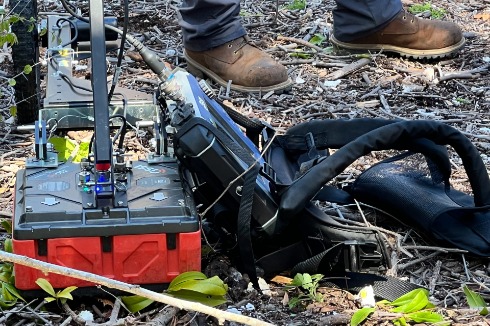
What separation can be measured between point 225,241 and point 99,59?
59cm

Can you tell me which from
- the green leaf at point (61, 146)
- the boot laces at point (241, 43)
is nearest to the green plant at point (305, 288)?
the green leaf at point (61, 146)

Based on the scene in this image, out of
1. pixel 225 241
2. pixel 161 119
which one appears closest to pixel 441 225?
pixel 225 241

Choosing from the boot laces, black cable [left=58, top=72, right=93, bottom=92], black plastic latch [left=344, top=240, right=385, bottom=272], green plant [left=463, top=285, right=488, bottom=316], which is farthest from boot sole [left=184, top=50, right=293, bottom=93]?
green plant [left=463, top=285, right=488, bottom=316]

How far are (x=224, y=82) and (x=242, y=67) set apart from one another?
107mm

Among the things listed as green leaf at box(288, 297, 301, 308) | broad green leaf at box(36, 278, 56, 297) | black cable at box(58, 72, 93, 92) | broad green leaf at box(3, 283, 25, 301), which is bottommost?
green leaf at box(288, 297, 301, 308)

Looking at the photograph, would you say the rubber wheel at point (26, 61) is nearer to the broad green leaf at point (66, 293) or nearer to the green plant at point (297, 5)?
the broad green leaf at point (66, 293)

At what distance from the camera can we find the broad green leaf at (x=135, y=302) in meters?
2.08

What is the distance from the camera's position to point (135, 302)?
2.08 m

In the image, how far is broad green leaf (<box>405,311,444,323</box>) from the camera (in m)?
2.07

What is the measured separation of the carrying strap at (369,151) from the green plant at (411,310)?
0.29 meters

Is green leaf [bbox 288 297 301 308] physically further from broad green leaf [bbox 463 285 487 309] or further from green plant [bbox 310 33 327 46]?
green plant [bbox 310 33 327 46]

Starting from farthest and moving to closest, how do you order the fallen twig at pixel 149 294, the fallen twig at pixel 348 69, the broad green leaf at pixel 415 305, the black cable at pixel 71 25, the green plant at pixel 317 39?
the green plant at pixel 317 39
the fallen twig at pixel 348 69
the black cable at pixel 71 25
the broad green leaf at pixel 415 305
the fallen twig at pixel 149 294

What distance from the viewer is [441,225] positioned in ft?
8.20

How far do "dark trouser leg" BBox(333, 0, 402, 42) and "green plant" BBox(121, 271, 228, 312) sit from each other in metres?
2.36
